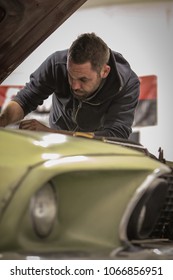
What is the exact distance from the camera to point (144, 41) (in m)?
1.55

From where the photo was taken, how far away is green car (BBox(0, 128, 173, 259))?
0.64 metres

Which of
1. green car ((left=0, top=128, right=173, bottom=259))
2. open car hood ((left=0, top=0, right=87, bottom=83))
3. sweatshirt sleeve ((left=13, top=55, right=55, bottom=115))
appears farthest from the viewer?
sweatshirt sleeve ((left=13, top=55, right=55, bottom=115))

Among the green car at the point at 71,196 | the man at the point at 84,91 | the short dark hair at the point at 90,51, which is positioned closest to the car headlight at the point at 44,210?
the green car at the point at 71,196

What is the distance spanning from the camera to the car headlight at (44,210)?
0.66 m

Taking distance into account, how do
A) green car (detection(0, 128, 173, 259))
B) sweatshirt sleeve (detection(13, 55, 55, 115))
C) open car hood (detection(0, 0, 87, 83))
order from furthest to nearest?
sweatshirt sleeve (detection(13, 55, 55, 115)) → open car hood (detection(0, 0, 87, 83)) → green car (detection(0, 128, 173, 259))

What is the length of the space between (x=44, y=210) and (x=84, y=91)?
0.62 meters

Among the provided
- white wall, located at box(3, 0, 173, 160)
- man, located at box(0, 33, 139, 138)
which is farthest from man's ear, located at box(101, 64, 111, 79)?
white wall, located at box(3, 0, 173, 160)

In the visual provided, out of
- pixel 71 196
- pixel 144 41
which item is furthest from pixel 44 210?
pixel 144 41

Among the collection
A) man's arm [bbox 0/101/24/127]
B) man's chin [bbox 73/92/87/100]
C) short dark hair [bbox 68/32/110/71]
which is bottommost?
man's arm [bbox 0/101/24/127]

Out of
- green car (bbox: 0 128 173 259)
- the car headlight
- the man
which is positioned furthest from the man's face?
the car headlight

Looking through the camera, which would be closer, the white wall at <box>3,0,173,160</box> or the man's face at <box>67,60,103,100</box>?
the man's face at <box>67,60,103,100</box>

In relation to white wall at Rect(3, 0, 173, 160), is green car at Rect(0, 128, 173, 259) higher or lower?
lower

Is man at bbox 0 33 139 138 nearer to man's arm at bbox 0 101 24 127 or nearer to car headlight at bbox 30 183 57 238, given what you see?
man's arm at bbox 0 101 24 127
